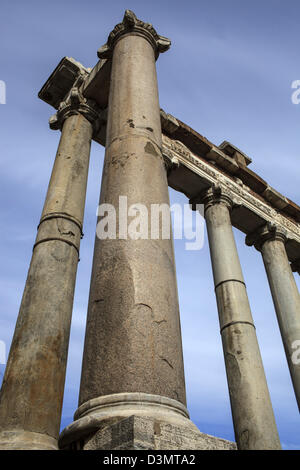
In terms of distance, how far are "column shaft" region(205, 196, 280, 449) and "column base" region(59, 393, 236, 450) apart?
11039 mm

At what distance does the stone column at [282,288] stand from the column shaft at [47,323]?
1452 cm

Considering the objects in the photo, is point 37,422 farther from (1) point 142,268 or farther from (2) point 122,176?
(2) point 122,176

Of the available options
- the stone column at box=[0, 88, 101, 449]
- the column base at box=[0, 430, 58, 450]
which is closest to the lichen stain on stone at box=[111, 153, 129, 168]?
the stone column at box=[0, 88, 101, 449]

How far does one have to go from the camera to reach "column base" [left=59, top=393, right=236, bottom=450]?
598 centimetres

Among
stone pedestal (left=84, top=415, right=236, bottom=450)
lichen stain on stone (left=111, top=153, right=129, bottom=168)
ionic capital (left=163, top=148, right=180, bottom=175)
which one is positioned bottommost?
stone pedestal (left=84, top=415, right=236, bottom=450)

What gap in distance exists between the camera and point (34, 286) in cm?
1266

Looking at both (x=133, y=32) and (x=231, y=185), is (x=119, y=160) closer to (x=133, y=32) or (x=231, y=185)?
(x=133, y=32)

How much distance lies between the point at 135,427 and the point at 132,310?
2412 millimetres

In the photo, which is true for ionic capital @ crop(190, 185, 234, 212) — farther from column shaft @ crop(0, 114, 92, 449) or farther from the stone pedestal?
the stone pedestal

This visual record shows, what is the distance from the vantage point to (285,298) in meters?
24.8

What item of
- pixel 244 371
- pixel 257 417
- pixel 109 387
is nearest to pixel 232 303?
pixel 244 371

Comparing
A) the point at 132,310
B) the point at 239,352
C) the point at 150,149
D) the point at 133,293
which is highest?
the point at 150,149

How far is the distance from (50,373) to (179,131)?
19771 mm

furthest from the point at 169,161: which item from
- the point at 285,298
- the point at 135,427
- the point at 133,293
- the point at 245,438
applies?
→ the point at 135,427
